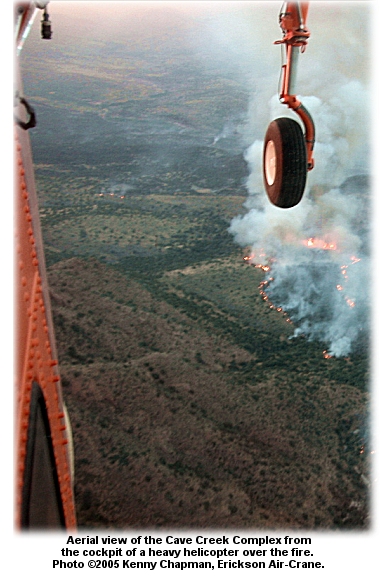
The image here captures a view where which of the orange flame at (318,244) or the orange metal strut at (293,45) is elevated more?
the orange flame at (318,244)

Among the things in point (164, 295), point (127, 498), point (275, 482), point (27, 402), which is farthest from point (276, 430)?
point (27, 402)

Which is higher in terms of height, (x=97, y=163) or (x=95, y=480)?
(x=97, y=163)

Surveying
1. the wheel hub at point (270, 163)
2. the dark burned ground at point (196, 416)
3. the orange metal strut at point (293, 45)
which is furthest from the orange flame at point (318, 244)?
the orange metal strut at point (293, 45)

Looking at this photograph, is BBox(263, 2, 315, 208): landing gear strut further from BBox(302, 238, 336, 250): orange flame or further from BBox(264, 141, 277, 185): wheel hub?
BBox(302, 238, 336, 250): orange flame

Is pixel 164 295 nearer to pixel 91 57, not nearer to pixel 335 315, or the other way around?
pixel 335 315

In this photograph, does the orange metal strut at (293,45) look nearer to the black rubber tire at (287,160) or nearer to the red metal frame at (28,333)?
the black rubber tire at (287,160)
